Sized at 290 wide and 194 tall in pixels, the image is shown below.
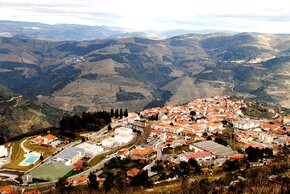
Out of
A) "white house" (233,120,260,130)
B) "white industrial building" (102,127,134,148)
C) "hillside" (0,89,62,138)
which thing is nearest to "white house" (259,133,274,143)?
"white house" (233,120,260,130)

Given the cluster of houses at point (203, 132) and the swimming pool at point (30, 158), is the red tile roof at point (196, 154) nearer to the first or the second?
the cluster of houses at point (203, 132)

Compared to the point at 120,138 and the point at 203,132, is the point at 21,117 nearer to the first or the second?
the point at 120,138

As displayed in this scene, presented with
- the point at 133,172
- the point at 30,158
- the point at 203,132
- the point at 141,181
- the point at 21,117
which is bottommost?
the point at 21,117

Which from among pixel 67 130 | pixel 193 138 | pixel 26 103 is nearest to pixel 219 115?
pixel 193 138

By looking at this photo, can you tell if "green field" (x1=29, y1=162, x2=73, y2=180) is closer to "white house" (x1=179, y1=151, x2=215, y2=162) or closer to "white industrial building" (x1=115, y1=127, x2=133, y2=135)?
"white house" (x1=179, y1=151, x2=215, y2=162)

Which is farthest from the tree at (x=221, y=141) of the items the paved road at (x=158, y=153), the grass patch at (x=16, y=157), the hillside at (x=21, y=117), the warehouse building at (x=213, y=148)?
the hillside at (x=21, y=117)

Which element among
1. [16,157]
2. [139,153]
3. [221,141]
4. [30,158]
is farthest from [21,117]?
[221,141]
